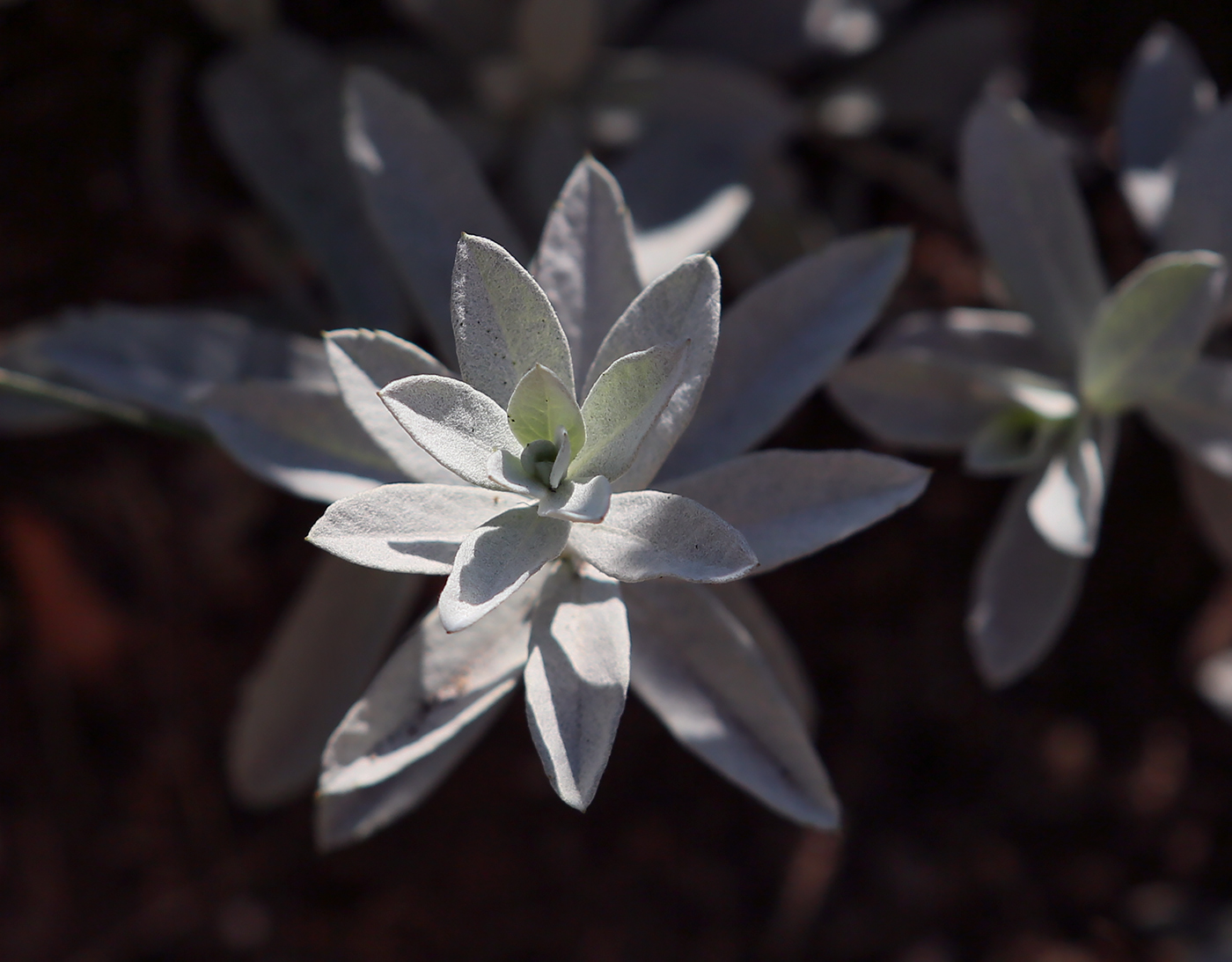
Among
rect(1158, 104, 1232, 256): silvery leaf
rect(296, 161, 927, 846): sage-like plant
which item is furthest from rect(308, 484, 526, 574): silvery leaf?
rect(1158, 104, 1232, 256): silvery leaf

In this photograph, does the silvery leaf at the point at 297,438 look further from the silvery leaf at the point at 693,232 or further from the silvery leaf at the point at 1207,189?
the silvery leaf at the point at 1207,189

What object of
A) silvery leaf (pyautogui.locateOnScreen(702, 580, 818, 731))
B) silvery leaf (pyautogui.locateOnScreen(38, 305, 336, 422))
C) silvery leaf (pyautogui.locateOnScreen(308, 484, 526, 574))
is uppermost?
silvery leaf (pyautogui.locateOnScreen(308, 484, 526, 574))

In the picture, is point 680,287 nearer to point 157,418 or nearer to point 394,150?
point 394,150

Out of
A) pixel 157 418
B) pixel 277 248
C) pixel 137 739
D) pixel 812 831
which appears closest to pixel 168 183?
pixel 277 248

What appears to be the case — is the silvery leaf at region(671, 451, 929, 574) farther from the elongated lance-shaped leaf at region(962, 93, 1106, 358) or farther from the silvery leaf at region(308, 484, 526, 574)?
the elongated lance-shaped leaf at region(962, 93, 1106, 358)

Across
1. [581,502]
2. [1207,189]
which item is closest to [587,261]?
[581,502]

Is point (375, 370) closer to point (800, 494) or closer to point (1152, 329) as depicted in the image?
point (800, 494)

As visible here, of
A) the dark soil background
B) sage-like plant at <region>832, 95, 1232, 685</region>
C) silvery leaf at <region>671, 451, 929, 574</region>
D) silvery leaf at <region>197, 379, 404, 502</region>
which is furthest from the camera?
the dark soil background
